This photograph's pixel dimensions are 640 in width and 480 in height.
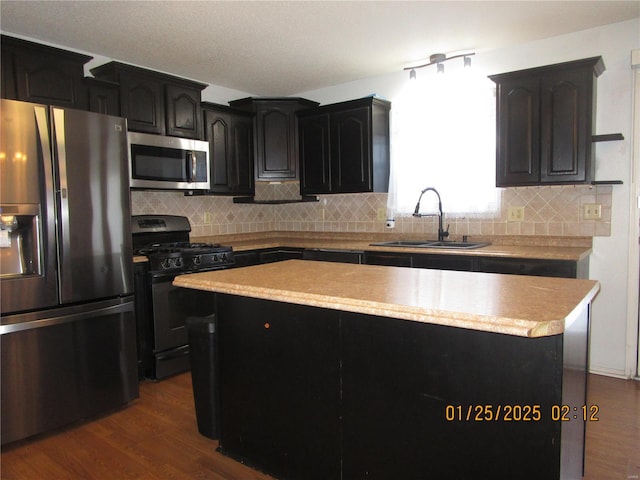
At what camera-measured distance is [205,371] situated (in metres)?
2.16

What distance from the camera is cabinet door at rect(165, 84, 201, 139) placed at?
3.55m

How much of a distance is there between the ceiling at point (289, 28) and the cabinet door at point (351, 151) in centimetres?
46

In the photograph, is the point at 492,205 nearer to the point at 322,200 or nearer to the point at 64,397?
the point at 322,200

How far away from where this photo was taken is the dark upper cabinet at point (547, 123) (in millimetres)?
2939

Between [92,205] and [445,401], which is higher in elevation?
[92,205]

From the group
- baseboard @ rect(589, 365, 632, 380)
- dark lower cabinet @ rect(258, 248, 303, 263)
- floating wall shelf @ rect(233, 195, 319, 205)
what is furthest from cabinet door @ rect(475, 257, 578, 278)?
floating wall shelf @ rect(233, 195, 319, 205)

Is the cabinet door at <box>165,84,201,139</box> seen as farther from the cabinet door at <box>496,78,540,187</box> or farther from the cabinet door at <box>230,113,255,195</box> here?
the cabinet door at <box>496,78,540,187</box>

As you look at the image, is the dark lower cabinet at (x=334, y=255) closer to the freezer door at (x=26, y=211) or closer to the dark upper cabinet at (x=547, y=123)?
the dark upper cabinet at (x=547, y=123)

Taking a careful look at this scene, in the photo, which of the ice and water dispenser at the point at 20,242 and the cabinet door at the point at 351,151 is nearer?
the ice and water dispenser at the point at 20,242

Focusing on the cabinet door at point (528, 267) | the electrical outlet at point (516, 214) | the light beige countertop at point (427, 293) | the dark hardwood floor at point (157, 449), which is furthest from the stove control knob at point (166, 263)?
the electrical outlet at point (516, 214)

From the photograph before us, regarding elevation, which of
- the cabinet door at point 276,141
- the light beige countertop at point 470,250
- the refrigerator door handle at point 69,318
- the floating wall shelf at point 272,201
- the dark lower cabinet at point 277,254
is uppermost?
the cabinet door at point 276,141

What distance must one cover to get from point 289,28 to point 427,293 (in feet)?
7.59

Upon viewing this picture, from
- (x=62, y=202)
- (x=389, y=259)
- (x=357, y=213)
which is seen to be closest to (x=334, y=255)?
(x=389, y=259)

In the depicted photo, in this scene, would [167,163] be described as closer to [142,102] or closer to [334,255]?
[142,102]
